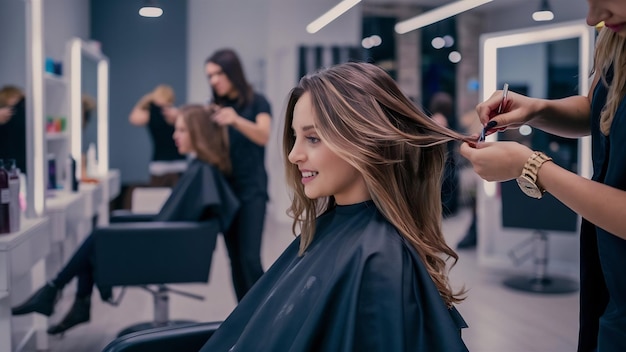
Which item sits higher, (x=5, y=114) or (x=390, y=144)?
(x=5, y=114)

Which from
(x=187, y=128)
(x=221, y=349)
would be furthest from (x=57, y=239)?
(x=221, y=349)

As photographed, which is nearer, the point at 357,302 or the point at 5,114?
the point at 357,302

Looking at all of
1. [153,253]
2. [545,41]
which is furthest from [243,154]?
[545,41]

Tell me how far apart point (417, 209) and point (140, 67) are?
6.02 meters

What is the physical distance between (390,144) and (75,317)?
2053mm

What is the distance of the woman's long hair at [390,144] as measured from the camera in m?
1.26

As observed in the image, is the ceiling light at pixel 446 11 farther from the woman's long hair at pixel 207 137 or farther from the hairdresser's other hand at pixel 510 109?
the hairdresser's other hand at pixel 510 109

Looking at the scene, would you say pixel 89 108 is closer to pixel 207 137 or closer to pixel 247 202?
pixel 207 137

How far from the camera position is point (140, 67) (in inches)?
272

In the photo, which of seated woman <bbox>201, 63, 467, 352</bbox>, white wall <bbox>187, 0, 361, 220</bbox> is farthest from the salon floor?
white wall <bbox>187, 0, 361, 220</bbox>

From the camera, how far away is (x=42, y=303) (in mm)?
2633

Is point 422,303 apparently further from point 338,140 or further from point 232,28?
point 232,28

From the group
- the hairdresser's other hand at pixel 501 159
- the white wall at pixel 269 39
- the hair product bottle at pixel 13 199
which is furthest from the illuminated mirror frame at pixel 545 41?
the hairdresser's other hand at pixel 501 159

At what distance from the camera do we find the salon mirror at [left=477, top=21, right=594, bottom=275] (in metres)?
4.07
